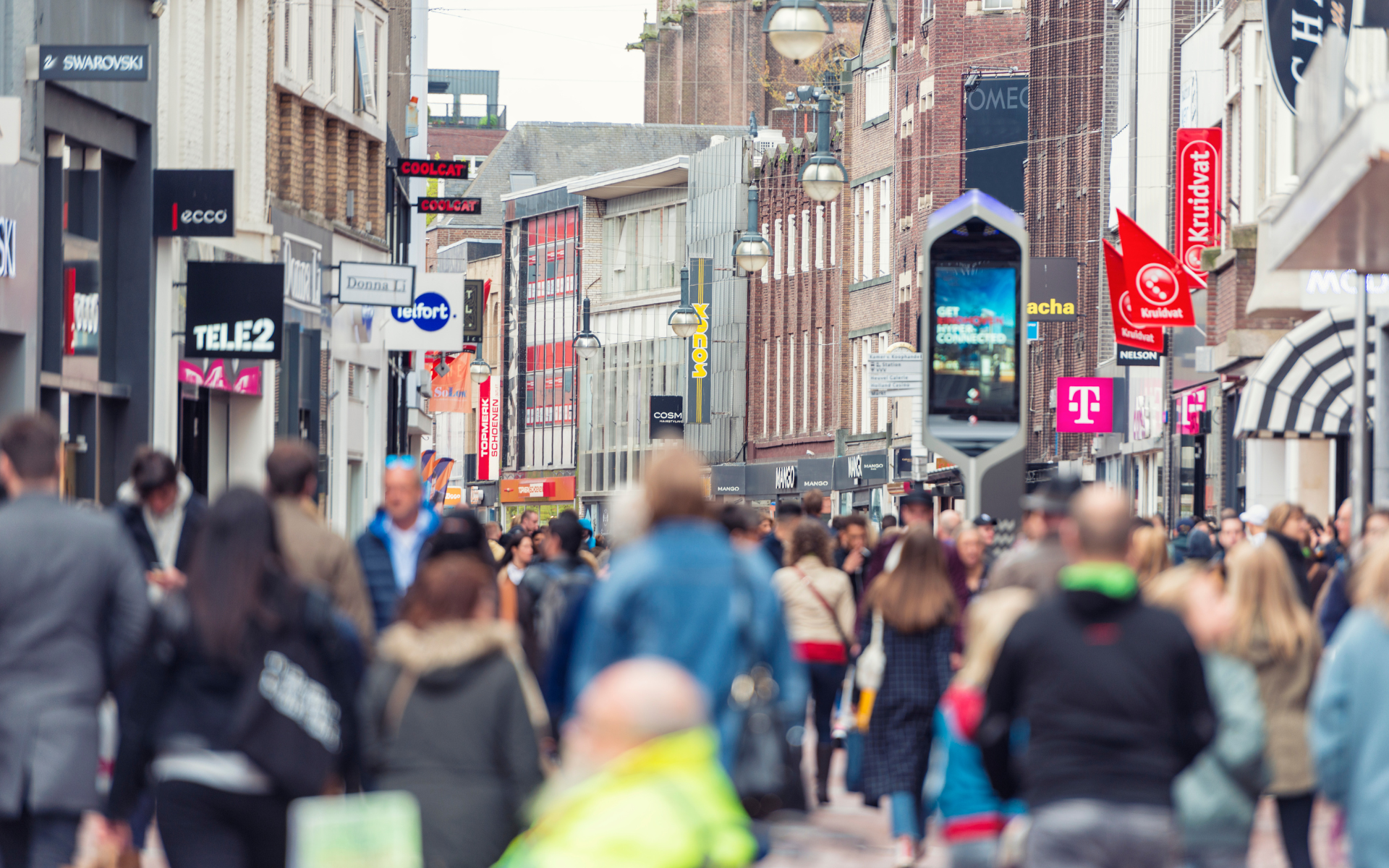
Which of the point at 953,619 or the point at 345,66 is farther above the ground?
the point at 345,66

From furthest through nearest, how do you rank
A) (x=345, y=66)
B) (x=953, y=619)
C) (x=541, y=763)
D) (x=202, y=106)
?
(x=345, y=66), (x=202, y=106), (x=953, y=619), (x=541, y=763)

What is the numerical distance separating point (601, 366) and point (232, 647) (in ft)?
285

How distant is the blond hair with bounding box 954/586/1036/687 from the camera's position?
764 cm

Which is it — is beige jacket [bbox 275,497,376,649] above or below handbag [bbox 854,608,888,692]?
above

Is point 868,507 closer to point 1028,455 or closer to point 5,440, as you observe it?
point 1028,455

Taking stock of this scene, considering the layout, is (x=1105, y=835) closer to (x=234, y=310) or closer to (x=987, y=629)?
(x=987, y=629)

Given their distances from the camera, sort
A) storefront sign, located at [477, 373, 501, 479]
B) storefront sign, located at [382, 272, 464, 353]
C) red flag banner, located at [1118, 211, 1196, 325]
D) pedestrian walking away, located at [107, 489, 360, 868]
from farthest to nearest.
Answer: storefront sign, located at [477, 373, 501, 479] → storefront sign, located at [382, 272, 464, 353] → red flag banner, located at [1118, 211, 1196, 325] → pedestrian walking away, located at [107, 489, 360, 868]

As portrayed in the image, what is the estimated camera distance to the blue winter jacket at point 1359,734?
6758 mm

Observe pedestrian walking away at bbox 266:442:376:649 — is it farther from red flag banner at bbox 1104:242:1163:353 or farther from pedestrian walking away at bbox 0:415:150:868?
red flag banner at bbox 1104:242:1163:353

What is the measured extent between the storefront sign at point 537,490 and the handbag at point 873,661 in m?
83.8

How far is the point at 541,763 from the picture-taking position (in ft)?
21.9

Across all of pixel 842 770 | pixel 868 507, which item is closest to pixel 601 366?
A: pixel 868 507

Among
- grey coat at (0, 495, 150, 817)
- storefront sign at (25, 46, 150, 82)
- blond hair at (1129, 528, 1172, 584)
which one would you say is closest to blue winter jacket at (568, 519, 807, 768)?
grey coat at (0, 495, 150, 817)

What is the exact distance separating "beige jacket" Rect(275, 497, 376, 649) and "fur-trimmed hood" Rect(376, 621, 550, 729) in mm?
2063
